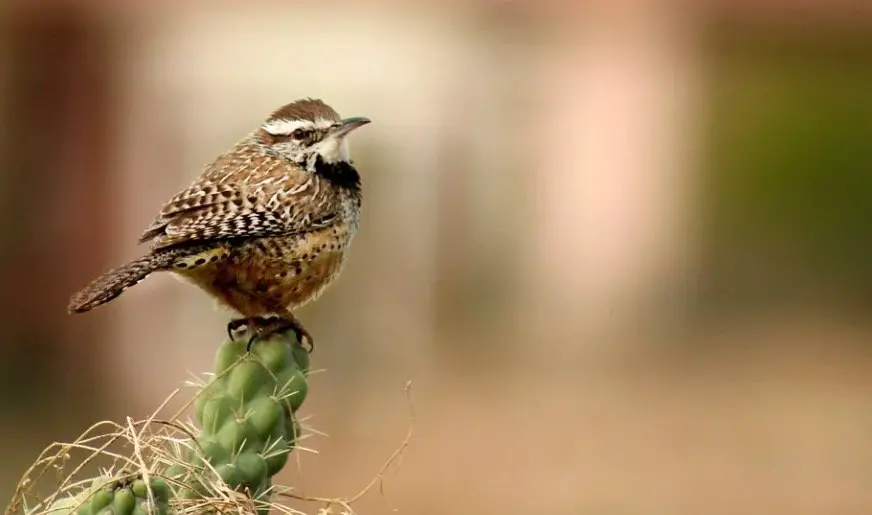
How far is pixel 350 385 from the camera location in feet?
31.8

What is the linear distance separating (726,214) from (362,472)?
5779 millimetres

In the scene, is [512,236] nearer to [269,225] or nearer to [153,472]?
[269,225]

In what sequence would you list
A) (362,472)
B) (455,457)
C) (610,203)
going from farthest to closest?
(610,203) < (455,457) < (362,472)

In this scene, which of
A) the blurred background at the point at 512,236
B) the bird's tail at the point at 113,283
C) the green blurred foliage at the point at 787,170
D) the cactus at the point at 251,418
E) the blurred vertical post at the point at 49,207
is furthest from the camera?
the green blurred foliage at the point at 787,170

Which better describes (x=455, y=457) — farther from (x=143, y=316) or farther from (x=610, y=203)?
(x=610, y=203)

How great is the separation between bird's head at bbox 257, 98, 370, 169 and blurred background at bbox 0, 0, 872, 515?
4.63 metres

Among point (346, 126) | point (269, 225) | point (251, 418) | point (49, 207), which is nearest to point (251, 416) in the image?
point (251, 418)

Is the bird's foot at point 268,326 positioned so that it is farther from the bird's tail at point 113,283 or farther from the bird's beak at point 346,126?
the bird's beak at point 346,126

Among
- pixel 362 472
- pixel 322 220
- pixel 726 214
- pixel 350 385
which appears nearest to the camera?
pixel 322 220

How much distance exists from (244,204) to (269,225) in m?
0.06

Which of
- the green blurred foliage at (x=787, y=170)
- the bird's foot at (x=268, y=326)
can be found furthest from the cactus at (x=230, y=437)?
the green blurred foliage at (x=787, y=170)

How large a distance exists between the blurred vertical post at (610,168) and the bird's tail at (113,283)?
903cm

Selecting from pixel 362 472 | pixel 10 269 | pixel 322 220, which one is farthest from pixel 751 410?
pixel 322 220

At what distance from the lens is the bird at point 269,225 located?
2172 millimetres
